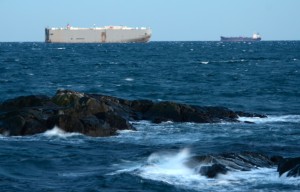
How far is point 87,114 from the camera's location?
2608 centimetres

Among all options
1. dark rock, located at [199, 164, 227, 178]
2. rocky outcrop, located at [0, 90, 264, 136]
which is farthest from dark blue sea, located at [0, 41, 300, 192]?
rocky outcrop, located at [0, 90, 264, 136]

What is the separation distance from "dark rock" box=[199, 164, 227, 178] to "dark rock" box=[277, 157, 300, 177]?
5.10 feet

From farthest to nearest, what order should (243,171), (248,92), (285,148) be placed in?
(248,92) < (285,148) < (243,171)

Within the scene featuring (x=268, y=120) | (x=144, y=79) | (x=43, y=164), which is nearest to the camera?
(x=43, y=164)

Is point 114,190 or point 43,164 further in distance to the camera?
point 43,164

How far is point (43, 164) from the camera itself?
62.6 feet

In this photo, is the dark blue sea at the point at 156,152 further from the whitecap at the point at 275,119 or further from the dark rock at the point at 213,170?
the dark rock at the point at 213,170

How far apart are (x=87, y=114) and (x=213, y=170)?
1001 cm

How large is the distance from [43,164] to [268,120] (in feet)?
46.7

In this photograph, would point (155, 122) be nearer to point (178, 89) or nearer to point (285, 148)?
point (285, 148)

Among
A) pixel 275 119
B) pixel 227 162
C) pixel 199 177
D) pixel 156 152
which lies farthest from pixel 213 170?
pixel 275 119

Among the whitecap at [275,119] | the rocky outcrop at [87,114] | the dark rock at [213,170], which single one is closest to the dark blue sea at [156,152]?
the whitecap at [275,119]

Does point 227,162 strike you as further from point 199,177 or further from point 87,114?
point 87,114

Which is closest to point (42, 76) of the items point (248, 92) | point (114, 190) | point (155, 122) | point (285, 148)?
point (248, 92)
